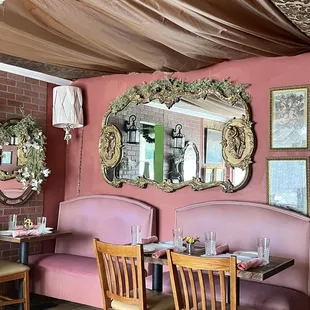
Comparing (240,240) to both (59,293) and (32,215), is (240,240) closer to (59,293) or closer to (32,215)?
(59,293)

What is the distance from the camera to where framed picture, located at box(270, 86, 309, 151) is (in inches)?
150

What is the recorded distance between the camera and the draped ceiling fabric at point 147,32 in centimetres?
286

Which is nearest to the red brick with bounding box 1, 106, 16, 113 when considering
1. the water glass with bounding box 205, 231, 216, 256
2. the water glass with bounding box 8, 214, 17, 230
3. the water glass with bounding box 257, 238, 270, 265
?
the water glass with bounding box 8, 214, 17, 230

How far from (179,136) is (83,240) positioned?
1574 mm

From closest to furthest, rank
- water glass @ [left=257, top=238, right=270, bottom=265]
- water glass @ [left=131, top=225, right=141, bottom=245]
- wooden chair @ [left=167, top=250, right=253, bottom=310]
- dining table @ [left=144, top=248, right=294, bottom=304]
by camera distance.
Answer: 1. wooden chair @ [left=167, top=250, right=253, bottom=310]
2. dining table @ [left=144, top=248, right=294, bottom=304]
3. water glass @ [left=257, top=238, right=270, bottom=265]
4. water glass @ [left=131, top=225, right=141, bottom=245]

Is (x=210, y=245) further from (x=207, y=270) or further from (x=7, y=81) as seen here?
(x=7, y=81)

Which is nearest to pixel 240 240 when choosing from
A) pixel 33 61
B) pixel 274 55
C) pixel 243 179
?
→ pixel 243 179

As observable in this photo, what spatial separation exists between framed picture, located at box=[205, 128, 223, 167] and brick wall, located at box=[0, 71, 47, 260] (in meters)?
2.00

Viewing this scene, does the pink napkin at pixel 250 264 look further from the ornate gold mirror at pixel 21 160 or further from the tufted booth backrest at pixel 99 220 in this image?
the ornate gold mirror at pixel 21 160

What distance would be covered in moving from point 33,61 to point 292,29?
260 centimetres

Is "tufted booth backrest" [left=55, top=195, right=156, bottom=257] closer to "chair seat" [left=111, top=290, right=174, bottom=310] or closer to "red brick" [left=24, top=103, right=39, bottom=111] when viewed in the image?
"red brick" [left=24, top=103, right=39, bottom=111]

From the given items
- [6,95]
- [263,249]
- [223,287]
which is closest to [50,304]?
[6,95]

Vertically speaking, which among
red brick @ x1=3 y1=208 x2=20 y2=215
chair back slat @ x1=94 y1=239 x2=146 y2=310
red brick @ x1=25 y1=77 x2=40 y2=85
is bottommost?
chair back slat @ x1=94 y1=239 x2=146 y2=310

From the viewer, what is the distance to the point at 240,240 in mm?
3926
